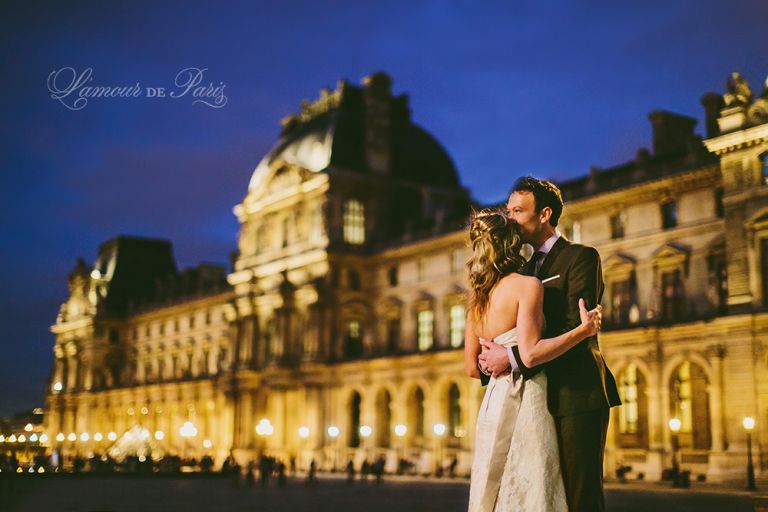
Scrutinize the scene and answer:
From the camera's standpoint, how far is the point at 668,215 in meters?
48.2

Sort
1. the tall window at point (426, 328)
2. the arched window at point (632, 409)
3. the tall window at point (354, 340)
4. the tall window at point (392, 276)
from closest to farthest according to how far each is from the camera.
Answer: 1. the arched window at point (632, 409)
2. the tall window at point (426, 328)
3. the tall window at point (392, 276)
4. the tall window at point (354, 340)

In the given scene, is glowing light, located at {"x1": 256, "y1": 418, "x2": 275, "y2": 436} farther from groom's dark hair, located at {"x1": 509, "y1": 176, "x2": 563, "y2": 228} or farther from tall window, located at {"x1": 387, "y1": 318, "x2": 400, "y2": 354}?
groom's dark hair, located at {"x1": 509, "y1": 176, "x2": 563, "y2": 228}

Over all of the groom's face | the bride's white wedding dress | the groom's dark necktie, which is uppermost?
the groom's face

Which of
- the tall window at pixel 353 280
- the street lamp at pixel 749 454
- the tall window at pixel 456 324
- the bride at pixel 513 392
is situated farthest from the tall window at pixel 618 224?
the bride at pixel 513 392

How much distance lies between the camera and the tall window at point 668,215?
47.8 metres

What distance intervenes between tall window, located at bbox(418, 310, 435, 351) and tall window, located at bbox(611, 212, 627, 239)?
15212 mm

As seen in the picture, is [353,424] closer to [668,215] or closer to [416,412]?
[416,412]

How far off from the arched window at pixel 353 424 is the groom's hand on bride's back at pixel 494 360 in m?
59.1

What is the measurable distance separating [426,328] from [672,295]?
759 inches

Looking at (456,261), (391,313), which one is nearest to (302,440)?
(391,313)

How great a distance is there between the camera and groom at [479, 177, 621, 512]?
6.05m

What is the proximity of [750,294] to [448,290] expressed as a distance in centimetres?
2328

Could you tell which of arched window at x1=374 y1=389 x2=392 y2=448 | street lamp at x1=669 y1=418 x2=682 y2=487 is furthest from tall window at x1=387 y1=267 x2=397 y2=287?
street lamp at x1=669 y1=418 x2=682 y2=487

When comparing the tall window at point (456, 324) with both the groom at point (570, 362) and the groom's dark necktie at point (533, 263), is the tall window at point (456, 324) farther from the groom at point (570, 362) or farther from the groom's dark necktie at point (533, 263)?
the groom at point (570, 362)
